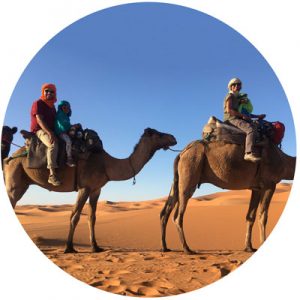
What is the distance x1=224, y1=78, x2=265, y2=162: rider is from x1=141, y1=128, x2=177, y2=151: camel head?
94cm

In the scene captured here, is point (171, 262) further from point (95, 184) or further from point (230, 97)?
point (230, 97)

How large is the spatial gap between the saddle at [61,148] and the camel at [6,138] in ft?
0.51

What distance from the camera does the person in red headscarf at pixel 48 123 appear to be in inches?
248

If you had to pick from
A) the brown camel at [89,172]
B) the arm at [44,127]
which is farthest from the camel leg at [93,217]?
the arm at [44,127]

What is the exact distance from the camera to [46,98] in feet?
20.7

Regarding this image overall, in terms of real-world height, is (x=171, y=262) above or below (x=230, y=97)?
below

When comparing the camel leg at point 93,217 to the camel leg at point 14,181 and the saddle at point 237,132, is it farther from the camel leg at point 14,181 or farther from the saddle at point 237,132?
the saddle at point 237,132

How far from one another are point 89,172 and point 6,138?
1.44 meters

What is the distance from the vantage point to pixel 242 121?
6414mm

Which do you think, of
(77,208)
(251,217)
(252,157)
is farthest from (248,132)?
(77,208)

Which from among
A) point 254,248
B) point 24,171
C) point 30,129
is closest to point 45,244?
point 24,171

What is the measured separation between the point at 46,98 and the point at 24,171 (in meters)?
1.46

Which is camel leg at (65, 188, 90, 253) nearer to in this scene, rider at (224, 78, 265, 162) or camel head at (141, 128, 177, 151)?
camel head at (141, 128, 177, 151)

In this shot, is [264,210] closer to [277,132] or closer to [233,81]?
[277,132]
